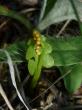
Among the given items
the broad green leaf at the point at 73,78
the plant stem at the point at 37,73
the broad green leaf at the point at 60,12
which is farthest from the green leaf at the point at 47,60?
the broad green leaf at the point at 60,12

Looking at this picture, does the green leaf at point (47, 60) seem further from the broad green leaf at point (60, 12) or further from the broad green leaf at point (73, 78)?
the broad green leaf at point (60, 12)

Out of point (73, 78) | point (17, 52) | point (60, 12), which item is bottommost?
point (73, 78)

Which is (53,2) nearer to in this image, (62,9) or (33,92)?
(62,9)

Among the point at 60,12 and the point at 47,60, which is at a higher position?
the point at 60,12

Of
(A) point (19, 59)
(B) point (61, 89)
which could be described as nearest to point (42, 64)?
(A) point (19, 59)

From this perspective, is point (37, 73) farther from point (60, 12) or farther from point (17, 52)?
point (60, 12)

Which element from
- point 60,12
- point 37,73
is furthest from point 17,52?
point 60,12

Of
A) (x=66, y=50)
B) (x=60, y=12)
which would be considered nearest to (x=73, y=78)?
(x=66, y=50)

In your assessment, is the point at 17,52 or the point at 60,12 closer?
the point at 17,52

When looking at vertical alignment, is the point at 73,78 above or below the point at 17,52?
below
